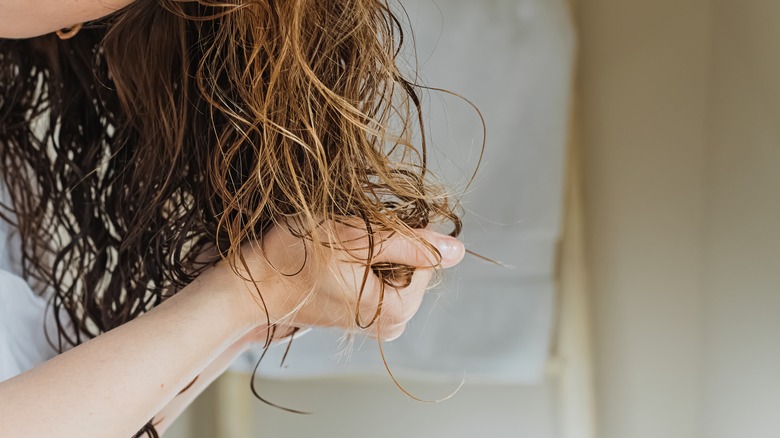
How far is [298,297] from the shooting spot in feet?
1.48

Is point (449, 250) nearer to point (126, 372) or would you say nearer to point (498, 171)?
point (126, 372)

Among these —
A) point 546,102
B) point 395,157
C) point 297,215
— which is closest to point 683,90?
point 546,102

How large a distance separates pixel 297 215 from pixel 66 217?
1.05 feet

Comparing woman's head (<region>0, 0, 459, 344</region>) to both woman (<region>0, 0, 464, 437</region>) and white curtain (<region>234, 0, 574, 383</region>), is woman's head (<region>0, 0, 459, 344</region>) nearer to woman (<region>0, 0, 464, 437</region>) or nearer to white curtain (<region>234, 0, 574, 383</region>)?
woman (<region>0, 0, 464, 437</region>)

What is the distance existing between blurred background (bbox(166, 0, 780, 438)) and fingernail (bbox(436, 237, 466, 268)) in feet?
0.96

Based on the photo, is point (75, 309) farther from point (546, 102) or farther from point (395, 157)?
point (546, 102)

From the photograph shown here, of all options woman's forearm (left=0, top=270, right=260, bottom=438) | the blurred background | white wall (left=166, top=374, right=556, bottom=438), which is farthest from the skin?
white wall (left=166, top=374, right=556, bottom=438)

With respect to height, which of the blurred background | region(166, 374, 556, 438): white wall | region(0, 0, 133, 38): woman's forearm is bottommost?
region(166, 374, 556, 438): white wall

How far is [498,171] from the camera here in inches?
33.9

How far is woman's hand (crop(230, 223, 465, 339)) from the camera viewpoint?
1.45 ft

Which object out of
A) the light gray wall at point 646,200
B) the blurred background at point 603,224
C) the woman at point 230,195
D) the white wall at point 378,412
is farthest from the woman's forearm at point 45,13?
the white wall at point 378,412

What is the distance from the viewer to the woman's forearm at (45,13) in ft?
1.43

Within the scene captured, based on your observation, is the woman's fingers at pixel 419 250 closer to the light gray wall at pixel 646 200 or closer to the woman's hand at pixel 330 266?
the woman's hand at pixel 330 266

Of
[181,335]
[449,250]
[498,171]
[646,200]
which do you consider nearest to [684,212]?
[646,200]
